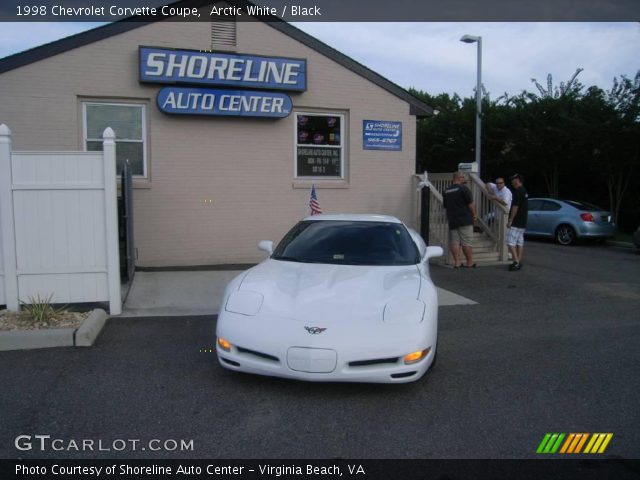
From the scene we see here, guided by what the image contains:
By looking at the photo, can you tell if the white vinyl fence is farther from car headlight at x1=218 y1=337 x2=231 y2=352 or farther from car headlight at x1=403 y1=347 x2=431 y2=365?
car headlight at x1=403 y1=347 x2=431 y2=365

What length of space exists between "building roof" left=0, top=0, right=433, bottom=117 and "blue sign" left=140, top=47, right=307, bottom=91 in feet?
1.86

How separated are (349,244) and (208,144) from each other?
561 cm

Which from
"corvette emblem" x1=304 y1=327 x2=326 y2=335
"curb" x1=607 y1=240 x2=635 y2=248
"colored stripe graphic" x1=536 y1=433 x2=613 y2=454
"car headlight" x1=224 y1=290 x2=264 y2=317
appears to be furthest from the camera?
"curb" x1=607 y1=240 x2=635 y2=248

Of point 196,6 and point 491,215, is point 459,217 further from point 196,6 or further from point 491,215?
point 196,6

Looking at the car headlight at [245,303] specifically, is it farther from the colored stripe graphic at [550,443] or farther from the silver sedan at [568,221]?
the silver sedan at [568,221]

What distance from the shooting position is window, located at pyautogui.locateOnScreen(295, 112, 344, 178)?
1156 cm

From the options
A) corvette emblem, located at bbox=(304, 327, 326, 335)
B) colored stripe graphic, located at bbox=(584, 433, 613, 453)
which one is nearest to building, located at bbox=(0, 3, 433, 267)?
corvette emblem, located at bbox=(304, 327, 326, 335)

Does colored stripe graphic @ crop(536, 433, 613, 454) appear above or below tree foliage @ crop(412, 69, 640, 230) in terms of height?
below

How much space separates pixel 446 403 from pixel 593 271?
812 centimetres

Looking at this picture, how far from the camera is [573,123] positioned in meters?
17.7

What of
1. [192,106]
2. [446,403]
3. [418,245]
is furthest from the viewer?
[192,106]

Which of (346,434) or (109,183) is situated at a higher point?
(109,183)
